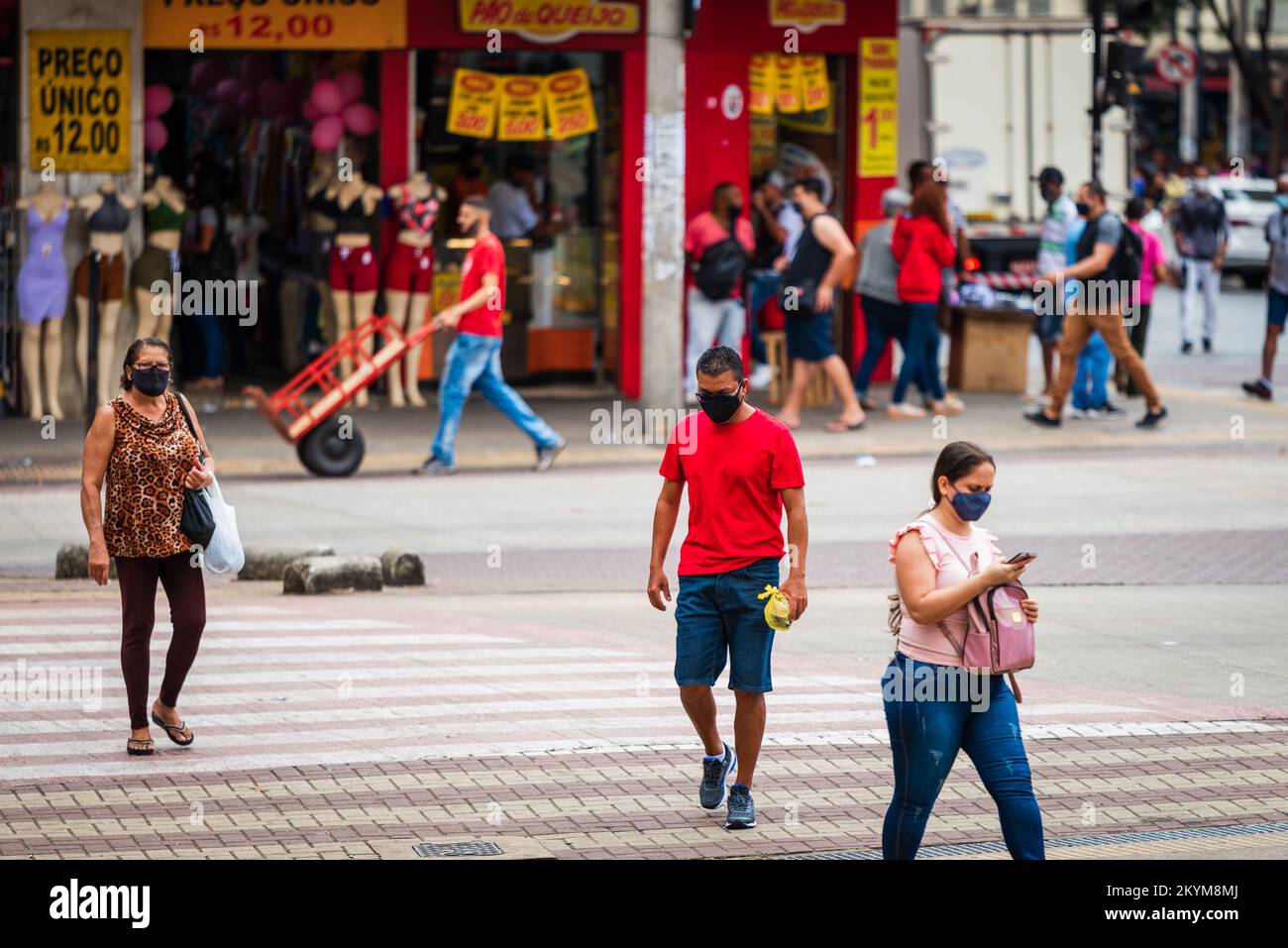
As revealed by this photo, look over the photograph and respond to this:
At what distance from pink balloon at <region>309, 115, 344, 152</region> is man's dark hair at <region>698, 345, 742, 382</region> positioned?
43.0ft

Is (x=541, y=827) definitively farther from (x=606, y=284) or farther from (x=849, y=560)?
(x=606, y=284)

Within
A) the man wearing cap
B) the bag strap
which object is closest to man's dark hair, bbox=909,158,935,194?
the man wearing cap

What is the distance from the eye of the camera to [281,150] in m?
21.3

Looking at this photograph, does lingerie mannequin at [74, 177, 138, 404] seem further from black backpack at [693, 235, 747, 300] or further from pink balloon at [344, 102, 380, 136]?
black backpack at [693, 235, 747, 300]

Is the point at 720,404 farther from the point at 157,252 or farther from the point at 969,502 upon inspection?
the point at 157,252

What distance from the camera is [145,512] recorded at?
895 cm

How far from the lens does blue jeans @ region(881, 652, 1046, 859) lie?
263 inches

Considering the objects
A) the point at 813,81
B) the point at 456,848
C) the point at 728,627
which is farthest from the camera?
the point at 813,81

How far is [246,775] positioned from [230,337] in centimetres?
1362

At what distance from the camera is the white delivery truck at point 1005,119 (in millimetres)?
27469

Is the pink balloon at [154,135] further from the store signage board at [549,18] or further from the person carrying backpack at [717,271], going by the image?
the person carrying backpack at [717,271]

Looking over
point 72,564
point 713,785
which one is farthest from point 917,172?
point 713,785

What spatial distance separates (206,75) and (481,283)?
5676 mm
